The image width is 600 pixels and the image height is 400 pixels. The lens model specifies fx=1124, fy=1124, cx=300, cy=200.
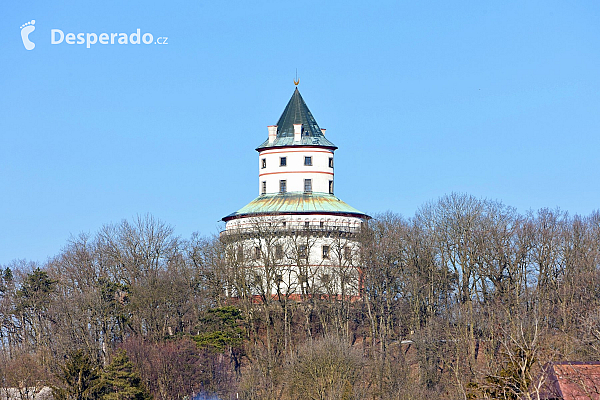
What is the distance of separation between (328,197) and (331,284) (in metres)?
11.9

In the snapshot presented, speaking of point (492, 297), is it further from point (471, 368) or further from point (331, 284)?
point (331, 284)

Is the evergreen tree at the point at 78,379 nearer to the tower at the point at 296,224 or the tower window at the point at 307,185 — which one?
the tower at the point at 296,224

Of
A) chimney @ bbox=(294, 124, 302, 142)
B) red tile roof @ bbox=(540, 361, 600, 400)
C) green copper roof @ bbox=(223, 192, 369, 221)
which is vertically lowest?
red tile roof @ bbox=(540, 361, 600, 400)

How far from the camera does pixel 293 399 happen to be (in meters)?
53.8

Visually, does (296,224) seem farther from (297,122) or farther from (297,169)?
(297,122)

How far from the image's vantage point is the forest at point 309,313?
57031mm

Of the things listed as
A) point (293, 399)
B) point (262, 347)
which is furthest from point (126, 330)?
point (293, 399)

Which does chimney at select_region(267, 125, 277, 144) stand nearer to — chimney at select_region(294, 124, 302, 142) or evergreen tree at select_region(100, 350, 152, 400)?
chimney at select_region(294, 124, 302, 142)

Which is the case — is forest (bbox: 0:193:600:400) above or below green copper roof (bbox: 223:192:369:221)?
below

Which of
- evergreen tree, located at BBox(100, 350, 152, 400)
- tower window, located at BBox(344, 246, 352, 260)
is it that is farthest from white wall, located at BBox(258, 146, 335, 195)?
evergreen tree, located at BBox(100, 350, 152, 400)

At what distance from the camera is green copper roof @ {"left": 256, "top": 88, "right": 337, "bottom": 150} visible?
3207 inches

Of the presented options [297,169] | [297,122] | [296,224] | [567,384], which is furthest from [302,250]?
[567,384]

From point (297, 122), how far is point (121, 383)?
34514 mm

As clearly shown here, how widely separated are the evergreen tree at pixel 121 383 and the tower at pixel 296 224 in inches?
626
